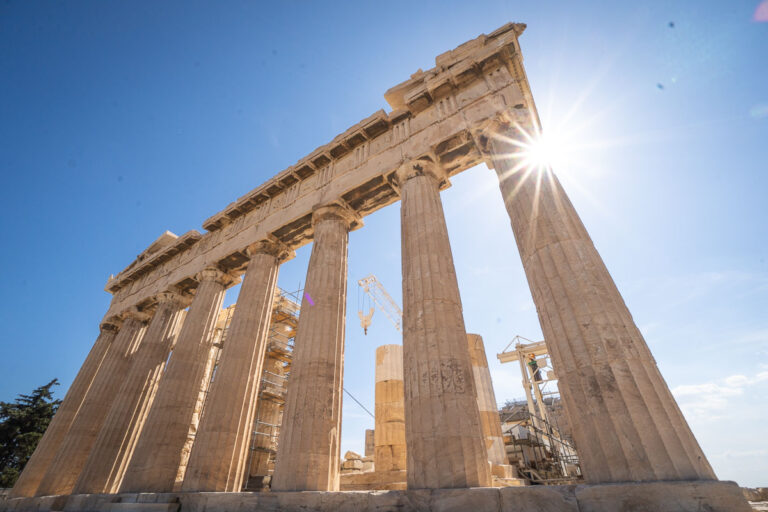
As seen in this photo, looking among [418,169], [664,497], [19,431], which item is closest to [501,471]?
[664,497]

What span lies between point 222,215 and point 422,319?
13.8 metres

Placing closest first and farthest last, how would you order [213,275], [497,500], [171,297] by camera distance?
[497,500]
[213,275]
[171,297]

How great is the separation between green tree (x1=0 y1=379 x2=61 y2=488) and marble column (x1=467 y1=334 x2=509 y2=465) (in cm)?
4732

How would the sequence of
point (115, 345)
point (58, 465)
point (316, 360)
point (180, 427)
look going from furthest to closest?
point (115, 345) < point (58, 465) < point (180, 427) < point (316, 360)

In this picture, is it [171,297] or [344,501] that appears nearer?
[344,501]

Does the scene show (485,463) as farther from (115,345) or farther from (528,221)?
(115,345)

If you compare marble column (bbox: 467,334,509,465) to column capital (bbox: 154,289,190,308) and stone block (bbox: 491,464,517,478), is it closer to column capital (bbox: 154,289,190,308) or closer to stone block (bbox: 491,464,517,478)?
stone block (bbox: 491,464,517,478)

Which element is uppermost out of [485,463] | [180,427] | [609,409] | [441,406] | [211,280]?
[211,280]

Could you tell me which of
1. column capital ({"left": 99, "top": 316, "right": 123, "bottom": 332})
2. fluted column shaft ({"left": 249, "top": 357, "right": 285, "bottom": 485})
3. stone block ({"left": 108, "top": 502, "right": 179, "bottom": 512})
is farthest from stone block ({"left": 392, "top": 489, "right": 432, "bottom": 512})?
column capital ({"left": 99, "top": 316, "right": 123, "bottom": 332})

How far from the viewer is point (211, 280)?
53.9ft

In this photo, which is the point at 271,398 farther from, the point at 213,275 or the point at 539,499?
the point at 539,499

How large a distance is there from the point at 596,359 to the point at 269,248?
1303 centimetres

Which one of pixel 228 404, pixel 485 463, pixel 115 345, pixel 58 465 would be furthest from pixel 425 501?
pixel 115 345

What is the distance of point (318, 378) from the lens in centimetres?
952
